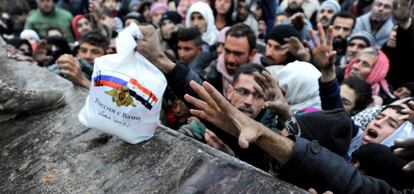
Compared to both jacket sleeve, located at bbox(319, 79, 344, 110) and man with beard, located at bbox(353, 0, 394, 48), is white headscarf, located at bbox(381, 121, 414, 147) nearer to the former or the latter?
jacket sleeve, located at bbox(319, 79, 344, 110)

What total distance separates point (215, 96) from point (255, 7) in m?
4.44

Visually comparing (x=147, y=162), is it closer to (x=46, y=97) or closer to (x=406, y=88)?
(x=46, y=97)

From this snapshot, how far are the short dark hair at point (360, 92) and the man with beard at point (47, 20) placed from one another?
4206 mm

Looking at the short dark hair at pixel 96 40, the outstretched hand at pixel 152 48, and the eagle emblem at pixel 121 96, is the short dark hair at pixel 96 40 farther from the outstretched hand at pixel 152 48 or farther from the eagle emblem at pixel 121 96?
the eagle emblem at pixel 121 96

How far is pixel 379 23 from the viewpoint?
5016 mm

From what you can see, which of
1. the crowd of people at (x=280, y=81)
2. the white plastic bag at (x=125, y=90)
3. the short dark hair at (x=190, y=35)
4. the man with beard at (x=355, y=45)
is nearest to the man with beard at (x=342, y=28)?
the crowd of people at (x=280, y=81)

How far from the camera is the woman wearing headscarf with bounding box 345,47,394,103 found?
12.7 feet

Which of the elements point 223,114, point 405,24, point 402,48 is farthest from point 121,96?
point 402,48

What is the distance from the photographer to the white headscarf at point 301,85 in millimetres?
2578

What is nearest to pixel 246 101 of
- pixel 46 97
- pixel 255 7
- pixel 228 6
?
pixel 46 97

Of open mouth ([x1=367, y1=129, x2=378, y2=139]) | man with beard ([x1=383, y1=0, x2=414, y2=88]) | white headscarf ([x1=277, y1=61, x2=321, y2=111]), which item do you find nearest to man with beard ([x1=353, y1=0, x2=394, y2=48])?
man with beard ([x1=383, y1=0, x2=414, y2=88])

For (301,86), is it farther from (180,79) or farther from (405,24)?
(405,24)

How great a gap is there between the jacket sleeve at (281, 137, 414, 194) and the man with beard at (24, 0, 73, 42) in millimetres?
5199

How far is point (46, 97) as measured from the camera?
2.47 meters
